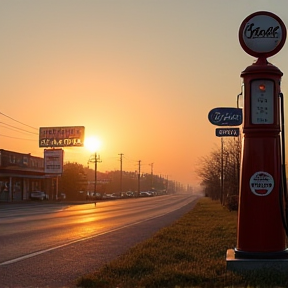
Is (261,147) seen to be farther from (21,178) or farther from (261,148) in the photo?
(21,178)

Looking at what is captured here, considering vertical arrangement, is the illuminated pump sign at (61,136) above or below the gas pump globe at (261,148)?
above

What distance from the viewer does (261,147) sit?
6.85 meters

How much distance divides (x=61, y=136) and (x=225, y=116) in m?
60.5

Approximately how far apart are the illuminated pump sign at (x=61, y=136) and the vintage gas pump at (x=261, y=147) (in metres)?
63.7

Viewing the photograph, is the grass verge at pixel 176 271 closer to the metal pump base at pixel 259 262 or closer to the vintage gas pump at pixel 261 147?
the metal pump base at pixel 259 262

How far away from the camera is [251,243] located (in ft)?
22.2

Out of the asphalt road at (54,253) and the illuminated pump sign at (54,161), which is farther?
the illuminated pump sign at (54,161)

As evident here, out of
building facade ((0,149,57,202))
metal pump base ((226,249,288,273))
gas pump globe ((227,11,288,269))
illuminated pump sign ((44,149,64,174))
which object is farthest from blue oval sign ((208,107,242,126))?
illuminated pump sign ((44,149,64,174))

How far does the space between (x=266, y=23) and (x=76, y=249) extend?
24.5 feet

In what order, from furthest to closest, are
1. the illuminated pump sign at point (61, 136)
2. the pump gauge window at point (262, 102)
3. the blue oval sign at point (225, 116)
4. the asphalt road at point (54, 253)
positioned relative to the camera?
the illuminated pump sign at point (61, 136) → the blue oval sign at point (225, 116) → the asphalt road at point (54, 253) → the pump gauge window at point (262, 102)

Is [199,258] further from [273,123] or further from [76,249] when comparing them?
[76,249]

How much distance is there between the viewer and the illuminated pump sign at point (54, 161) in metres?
66.6

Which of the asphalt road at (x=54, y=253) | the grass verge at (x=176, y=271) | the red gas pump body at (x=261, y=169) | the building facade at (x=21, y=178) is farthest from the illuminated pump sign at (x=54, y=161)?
the red gas pump body at (x=261, y=169)

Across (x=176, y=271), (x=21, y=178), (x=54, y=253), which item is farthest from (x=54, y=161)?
(x=176, y=271)
